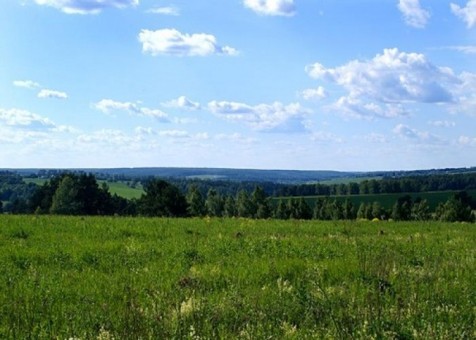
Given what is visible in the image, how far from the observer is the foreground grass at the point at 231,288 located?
21.1 ft

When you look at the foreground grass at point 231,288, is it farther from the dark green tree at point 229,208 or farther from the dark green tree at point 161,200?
the dark green tree at point 229,208

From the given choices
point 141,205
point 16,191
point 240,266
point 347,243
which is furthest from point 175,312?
point 16,191

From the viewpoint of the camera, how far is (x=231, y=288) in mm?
8531

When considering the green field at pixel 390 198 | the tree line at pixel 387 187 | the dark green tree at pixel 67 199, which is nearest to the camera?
the dark green tree at pixel 67 199

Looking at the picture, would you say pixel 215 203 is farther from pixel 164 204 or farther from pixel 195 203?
pixel 164 204

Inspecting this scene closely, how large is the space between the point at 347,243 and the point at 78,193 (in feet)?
223

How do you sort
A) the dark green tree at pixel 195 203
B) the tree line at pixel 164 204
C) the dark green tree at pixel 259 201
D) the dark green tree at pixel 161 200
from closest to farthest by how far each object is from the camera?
the dark green tree at pixel 161 200 < the tree line at pixel 164 204 < the dark green tree at pixel 195 203 < the dark green tree at pixel 259 201

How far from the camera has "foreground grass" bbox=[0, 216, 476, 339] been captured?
6.42 m

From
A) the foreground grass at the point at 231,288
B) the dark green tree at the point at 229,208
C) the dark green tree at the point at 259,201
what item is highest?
the foreground grass at the point at 231,288

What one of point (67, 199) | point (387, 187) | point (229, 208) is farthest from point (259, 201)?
point (387, 187)

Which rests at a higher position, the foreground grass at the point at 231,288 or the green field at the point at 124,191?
the foreground grass at the point at 231,288

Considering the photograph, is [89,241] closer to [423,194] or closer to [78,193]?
[78,193]

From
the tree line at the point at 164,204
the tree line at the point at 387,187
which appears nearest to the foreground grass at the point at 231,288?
the tree line at the point at 164,204

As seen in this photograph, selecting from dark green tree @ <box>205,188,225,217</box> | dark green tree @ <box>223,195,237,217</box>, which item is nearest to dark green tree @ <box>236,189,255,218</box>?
dark green tree @ <box>223,195,237,217</box>
